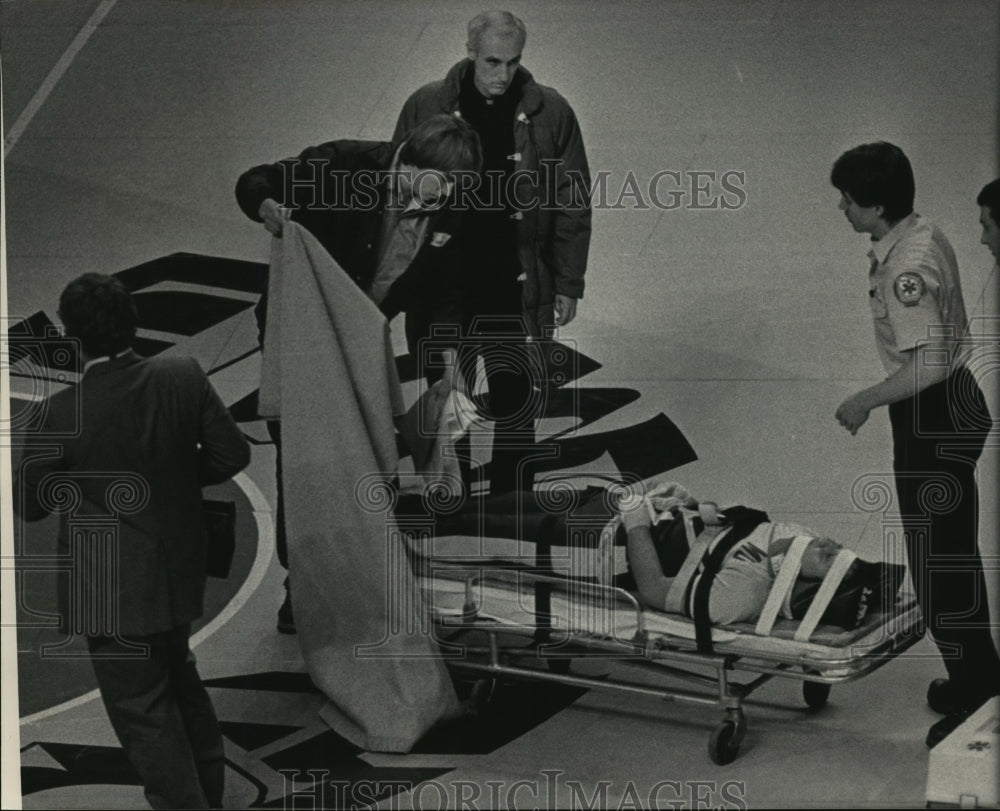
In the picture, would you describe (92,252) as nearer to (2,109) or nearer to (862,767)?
(2,109)

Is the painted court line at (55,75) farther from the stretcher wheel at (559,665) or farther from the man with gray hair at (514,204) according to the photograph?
the stretcher wheel at (559,665)

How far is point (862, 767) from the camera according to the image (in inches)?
130

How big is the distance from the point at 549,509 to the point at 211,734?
101cm

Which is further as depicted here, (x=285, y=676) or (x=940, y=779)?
(x=285, y=676)

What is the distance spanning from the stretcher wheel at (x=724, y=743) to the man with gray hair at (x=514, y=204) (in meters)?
0.89

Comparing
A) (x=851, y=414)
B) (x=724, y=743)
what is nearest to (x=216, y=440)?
(x=724, y=743)

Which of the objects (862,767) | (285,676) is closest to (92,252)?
(285,676)

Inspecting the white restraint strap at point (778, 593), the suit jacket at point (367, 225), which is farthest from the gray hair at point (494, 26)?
the white restraint strap at point (778, 593)

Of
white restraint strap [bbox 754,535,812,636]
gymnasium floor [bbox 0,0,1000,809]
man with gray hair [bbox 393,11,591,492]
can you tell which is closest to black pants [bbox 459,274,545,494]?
man with gray hair [bbox 393,11,591,492]

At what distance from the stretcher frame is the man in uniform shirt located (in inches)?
4.9

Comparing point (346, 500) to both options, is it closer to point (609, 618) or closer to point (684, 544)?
point (609, 618)

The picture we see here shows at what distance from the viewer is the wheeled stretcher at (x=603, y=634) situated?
10.6 feet

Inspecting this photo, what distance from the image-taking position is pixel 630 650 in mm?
3354

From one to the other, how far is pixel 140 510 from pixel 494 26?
4.92 feet
